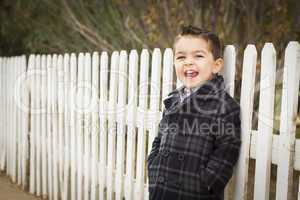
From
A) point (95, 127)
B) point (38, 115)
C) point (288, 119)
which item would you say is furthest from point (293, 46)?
point (38, 115)

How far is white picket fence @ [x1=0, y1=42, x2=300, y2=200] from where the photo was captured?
2199 mm

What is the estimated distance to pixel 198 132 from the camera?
2.17 metres

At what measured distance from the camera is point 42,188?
508 centimetres

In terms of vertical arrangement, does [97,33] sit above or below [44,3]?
below

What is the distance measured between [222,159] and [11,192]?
4.07m

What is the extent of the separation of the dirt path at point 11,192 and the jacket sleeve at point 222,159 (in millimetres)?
3606

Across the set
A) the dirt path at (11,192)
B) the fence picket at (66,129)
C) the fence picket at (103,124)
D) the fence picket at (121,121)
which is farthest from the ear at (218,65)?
the dirt path at (11,192)

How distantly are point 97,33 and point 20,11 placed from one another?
2.89m

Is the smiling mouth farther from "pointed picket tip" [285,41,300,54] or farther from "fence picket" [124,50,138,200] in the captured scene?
"fence picket" [124,50,138,200]

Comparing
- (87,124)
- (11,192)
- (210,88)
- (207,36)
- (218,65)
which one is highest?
(207,36)

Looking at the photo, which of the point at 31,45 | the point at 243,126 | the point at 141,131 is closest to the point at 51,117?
the point at 141,131

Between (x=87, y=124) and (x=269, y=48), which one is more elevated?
(x=269, y=48)

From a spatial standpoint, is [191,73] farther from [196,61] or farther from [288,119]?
[288,119]

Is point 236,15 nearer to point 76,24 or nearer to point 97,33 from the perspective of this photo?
point 97,33
